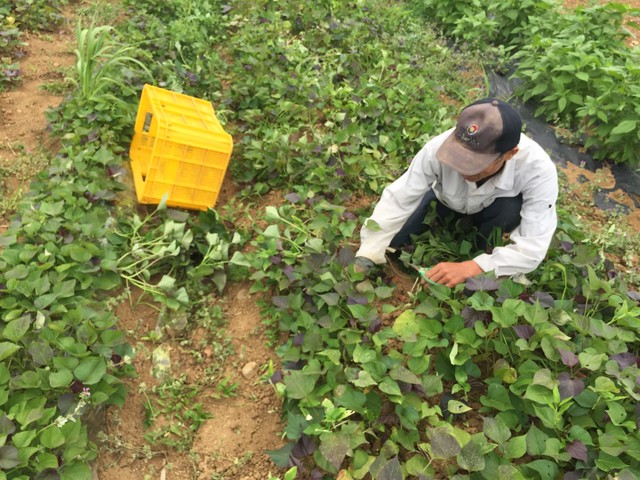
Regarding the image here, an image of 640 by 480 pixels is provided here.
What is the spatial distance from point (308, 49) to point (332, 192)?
72.8 inches

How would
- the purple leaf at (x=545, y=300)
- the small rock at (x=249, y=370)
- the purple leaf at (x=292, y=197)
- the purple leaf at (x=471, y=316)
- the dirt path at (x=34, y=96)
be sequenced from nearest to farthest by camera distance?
the purple leaf at (x=471, y=316) < the purple leaf at (x=545, y=300) < the small rock at (x=249, y=370) < the purple leaf at (x=292, y=197) < the dirt path at (x=34, y=96)

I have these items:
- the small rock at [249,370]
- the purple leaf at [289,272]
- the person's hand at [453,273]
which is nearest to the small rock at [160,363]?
the small rock at [249,370]

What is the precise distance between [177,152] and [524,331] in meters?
1.87

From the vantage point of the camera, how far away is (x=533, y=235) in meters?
2.34

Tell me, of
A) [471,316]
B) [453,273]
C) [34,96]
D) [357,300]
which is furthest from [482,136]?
[34,96]

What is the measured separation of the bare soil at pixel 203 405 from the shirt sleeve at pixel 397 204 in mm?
363

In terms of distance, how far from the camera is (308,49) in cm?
439

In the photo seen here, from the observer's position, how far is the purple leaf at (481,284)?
218cm

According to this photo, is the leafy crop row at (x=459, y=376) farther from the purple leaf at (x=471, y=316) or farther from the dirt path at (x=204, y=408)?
the dirt path at (x=204, y=408)

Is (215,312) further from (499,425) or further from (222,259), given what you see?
(499,425)

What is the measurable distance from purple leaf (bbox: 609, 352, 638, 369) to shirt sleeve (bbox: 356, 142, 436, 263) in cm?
103

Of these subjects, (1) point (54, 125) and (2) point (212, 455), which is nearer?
(2) point (212, 455)

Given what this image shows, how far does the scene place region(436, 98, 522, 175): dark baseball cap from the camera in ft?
6.79

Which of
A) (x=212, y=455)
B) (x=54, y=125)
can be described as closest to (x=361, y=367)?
(x=212, y=455)
